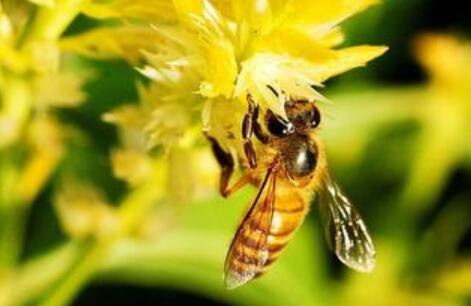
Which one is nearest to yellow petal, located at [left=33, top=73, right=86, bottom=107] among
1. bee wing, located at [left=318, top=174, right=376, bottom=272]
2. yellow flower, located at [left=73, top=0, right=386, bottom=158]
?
yellow flower, located at [left=73, top=0, right=386, bottom=158]

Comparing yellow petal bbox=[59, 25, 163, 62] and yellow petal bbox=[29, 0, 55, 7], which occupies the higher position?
yellow petal bbox=[29, 0, 55, 7]

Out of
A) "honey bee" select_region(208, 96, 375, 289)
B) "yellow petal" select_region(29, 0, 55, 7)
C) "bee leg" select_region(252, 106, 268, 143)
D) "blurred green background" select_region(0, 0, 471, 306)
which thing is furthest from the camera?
"blurred green background" select_region(0, 0, 471, 306)

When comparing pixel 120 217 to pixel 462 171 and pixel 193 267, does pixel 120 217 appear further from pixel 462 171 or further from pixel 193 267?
pixel 462 171

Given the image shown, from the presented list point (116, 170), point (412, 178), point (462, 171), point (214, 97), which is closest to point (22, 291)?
point (116, 170)

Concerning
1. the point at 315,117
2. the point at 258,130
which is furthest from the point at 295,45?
the point at 315,117

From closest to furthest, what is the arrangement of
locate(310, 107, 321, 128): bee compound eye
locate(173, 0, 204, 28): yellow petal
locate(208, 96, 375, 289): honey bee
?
locate(173, 0, 204, 28): yellow petal < locate(208, 96, 375, 289): honey bee < locate(310, 107, 321, 128): bee compound eye

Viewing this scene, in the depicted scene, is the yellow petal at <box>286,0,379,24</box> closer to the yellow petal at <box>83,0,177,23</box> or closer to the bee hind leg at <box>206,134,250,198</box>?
the yellow petal at <box>83,0,177,23</box>
